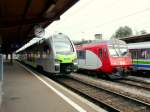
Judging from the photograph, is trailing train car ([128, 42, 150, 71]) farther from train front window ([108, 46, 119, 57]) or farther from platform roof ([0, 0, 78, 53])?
platform roof ([0, 0, 78, 53])

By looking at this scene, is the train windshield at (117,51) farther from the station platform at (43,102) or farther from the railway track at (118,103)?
the station platform at (43,102)

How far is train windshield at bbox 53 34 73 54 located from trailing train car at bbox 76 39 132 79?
2306 mm

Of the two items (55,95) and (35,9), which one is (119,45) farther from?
(55,95)

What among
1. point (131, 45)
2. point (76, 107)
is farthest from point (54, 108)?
point (131, 45)

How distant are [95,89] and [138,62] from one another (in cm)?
1000

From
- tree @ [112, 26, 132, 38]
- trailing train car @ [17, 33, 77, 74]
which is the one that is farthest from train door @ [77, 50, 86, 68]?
tree @ [112, 26, 132, 38]

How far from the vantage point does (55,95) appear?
1289 centimetres

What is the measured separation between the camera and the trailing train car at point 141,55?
2495 centimetres

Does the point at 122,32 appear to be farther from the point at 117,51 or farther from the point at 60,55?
the point at 60,55

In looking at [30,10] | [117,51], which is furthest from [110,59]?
[30,10]

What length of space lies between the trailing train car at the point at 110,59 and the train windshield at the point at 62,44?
231 cm

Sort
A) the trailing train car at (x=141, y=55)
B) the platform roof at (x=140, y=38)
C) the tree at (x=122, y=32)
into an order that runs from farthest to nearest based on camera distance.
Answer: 1. the tree at (x=122, y=32)
2. the platform roof at (x=140, y=38)
3. the trailing train car at (x=141, y=55)

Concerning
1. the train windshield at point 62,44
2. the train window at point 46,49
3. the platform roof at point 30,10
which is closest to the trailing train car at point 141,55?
the train windshield at point 62,44

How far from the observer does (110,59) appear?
22.1m
